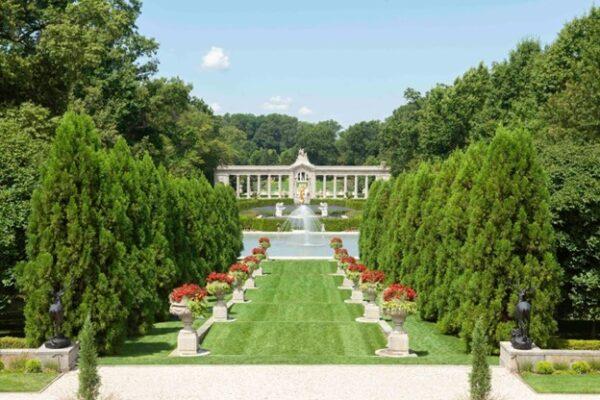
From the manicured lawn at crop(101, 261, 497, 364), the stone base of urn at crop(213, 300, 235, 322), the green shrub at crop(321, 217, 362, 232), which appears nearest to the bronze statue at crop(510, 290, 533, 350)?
the manicured lawn at crop(101, 261, 497, 364)

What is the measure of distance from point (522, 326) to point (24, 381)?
10.0 metres

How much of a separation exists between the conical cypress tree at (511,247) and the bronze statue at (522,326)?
1.06 m

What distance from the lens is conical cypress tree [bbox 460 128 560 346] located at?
623 inches

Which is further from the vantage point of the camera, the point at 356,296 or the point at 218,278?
the point at 356,296

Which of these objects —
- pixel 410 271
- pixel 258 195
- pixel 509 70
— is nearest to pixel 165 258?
pixel 410 271

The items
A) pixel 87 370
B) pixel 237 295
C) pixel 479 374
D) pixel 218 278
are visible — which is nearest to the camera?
pixel 87 370

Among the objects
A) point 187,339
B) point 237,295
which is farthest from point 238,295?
point 187,339

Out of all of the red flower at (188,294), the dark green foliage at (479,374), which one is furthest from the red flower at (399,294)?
the dark green foliage at (479,374)

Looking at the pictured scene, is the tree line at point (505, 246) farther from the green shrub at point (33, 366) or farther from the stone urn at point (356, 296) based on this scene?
the green shrub at point (33, 366)

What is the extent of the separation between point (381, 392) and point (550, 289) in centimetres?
567

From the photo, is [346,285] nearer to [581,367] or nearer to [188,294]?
[188,294]

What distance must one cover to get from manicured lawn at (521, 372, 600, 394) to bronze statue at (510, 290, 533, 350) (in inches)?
29.4

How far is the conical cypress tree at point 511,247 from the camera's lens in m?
15.8

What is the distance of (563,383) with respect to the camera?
1302 cm
